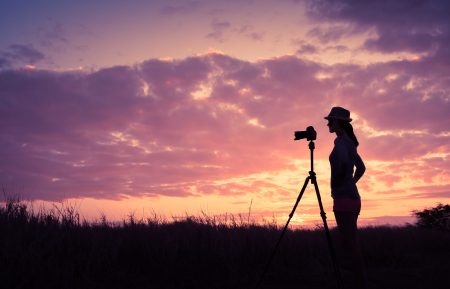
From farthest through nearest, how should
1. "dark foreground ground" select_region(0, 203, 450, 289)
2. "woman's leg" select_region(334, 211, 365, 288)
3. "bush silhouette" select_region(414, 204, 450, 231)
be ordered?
"bush silhouette" select_region(414, 204, 450, 231) < "dark foreground ground" select_region(0, 203, 450, 289) < "woman's leg" select_region(334, 211, 365, 288)

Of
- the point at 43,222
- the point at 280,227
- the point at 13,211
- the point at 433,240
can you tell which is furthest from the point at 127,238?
the point at 433,240

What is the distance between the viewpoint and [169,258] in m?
8.03

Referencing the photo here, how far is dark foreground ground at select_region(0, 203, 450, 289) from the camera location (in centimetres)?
655

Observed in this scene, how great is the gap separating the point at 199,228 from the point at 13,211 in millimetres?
3900

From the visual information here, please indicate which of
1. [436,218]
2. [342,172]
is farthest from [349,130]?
[436,218]

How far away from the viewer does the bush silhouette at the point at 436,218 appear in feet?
61.3

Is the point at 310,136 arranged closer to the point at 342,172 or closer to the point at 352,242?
the point at 342,172

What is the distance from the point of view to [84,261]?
713cm

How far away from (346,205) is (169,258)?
3.49 m

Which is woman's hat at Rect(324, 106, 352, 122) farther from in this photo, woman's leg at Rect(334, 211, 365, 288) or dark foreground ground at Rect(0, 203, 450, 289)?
dark foreground ground at Rect(0, 203, 450, 289)

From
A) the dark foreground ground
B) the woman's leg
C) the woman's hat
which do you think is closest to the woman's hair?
the woman's hat

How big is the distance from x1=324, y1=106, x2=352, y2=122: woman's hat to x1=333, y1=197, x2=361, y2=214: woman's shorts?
4.09 feet

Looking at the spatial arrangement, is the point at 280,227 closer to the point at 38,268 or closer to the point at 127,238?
the point at 127,238

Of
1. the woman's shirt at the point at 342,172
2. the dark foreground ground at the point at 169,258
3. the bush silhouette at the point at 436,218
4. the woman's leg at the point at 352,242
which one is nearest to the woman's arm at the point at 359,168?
the woman's shirt at the point at 342,172
